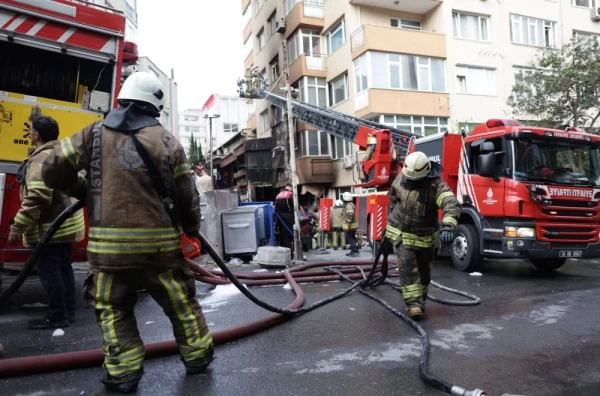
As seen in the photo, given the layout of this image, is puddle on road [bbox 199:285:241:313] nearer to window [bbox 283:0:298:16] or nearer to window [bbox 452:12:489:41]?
window [bbox 452:12:489:41]

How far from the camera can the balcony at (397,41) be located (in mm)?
19641

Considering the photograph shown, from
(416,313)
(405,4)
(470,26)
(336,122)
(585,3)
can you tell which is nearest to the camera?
(416,313)

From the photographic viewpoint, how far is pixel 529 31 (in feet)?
74.9

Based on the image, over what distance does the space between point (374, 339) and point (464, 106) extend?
1933 centimetres

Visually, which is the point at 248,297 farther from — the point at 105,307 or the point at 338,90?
the point at 338,90

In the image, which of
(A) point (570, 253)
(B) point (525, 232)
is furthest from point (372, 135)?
(A) point (570, 253)

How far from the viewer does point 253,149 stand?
27266mm

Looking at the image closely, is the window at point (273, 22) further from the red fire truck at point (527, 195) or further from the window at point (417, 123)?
the red fire truck at point (527, 195)

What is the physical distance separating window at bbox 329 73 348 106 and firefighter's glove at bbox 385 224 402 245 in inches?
695

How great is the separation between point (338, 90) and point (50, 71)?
1871cm

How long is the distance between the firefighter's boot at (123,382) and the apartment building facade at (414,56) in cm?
1611

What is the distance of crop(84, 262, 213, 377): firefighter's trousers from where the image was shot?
2770 millimetres

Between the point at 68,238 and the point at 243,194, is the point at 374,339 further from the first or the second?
the point at 243,194

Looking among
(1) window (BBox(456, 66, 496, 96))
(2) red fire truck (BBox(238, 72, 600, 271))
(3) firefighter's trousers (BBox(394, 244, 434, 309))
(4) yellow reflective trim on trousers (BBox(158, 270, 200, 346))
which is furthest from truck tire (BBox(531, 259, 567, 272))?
(1) window (BBox(456, 66, 496, 96))
